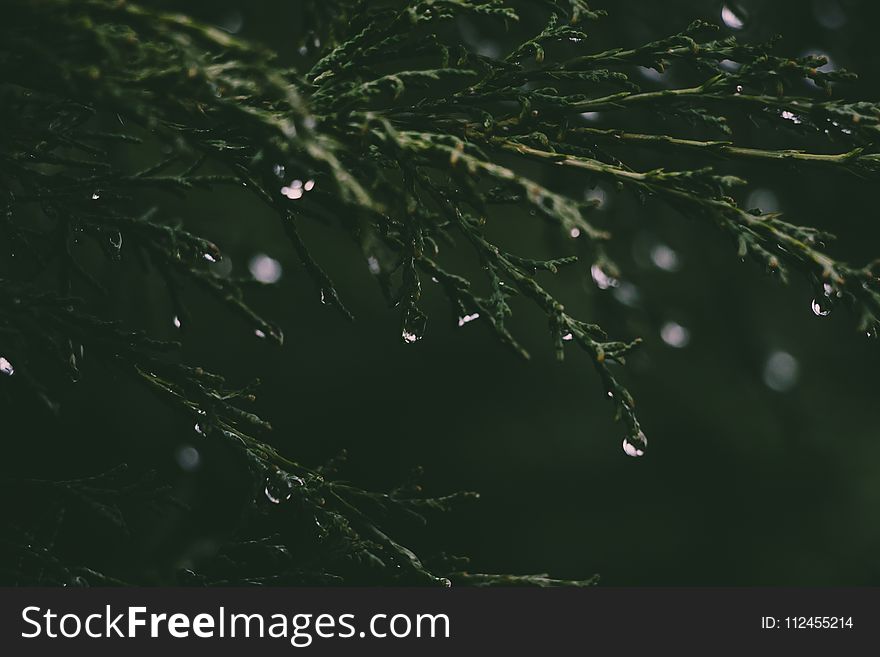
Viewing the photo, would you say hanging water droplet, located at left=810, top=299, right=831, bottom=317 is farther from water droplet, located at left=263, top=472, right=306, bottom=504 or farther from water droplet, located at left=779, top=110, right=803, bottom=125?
water droplet, located at left=263, top=472, right=306, bottom=504

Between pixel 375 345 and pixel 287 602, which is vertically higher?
pixel 375 345

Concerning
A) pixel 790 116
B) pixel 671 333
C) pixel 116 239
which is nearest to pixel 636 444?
pixel 790 116

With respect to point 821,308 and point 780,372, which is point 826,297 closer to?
point 821,308

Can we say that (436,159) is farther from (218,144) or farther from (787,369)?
(787,369)

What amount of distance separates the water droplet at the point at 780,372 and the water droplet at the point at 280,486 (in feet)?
10.0

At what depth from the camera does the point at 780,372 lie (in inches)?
182

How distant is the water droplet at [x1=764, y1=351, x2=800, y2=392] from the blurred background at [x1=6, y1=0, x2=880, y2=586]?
2cm

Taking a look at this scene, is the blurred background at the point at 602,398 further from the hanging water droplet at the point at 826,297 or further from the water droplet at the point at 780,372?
the hanging water droplet at the point at 826,297

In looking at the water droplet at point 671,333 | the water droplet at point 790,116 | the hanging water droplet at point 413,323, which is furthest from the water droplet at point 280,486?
the water droplet at point 671,333

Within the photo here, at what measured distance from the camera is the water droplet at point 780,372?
4344 mm

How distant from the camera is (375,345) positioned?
6.23 meters

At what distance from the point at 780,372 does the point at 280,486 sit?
3487 mm

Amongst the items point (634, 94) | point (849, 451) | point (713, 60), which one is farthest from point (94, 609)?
point (849, 451)

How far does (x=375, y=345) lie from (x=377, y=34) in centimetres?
446
